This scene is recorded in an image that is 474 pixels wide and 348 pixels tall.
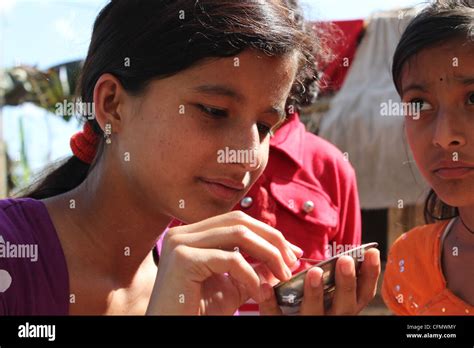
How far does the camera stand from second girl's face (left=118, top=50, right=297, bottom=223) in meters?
1.24

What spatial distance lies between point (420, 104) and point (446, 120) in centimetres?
11

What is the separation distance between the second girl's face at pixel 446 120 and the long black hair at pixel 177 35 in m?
0.26

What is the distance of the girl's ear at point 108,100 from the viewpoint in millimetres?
1352

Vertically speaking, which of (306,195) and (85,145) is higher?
(85,145)

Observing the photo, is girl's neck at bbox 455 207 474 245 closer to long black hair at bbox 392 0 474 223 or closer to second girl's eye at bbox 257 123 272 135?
long black hair at bbox 392 0 474 223

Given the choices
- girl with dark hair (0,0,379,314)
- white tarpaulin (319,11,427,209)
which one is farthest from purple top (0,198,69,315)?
white tarpaulin (319,11,427,209)

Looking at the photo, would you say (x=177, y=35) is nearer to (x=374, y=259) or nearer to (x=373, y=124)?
(x=374, y=259)

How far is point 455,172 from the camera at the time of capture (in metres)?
1.34

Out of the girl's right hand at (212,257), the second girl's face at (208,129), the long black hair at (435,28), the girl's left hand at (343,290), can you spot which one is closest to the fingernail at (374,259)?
the girl's left hand at (343,290)

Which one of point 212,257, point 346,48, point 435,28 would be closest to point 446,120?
point 435,28

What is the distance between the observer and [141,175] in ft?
4.41

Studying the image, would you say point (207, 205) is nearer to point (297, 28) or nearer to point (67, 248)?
point (67, 248)

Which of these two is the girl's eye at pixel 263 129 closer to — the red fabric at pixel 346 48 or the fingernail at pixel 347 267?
the fingernail at pixel 347 267
